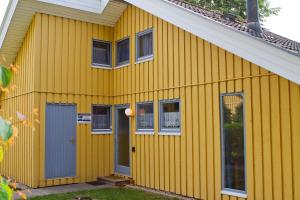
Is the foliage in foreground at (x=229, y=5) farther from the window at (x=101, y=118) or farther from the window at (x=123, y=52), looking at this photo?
the window at (x=101, y=118)

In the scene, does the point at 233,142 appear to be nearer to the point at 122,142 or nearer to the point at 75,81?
the point at 122,142

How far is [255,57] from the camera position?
6.86m

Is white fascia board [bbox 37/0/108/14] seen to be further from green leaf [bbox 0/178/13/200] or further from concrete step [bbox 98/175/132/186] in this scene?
green leaf [bbox 0/178/13/200]

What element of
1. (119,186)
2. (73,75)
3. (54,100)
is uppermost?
(73,75)

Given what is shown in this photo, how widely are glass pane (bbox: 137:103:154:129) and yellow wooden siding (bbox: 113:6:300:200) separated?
0.25 metres

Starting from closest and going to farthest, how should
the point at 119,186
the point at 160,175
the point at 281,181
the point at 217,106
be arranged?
the point at 281,181 → the point at 217,106 → the point at 160,175 → the point at 119,186

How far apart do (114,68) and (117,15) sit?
1.88 m

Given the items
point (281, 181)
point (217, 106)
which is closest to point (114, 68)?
point (217, 106)

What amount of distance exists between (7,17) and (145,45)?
15.7 feet

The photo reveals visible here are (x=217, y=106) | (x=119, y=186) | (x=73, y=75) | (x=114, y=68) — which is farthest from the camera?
(x=114, y=68)

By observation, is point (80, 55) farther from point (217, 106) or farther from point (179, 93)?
point (217, 106)

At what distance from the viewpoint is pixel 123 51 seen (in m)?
12.2

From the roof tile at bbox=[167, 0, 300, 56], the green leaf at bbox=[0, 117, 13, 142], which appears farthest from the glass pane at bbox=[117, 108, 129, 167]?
the green leaf at bbox=[0, 117, 13, 142]

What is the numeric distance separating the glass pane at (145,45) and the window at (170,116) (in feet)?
5.97
